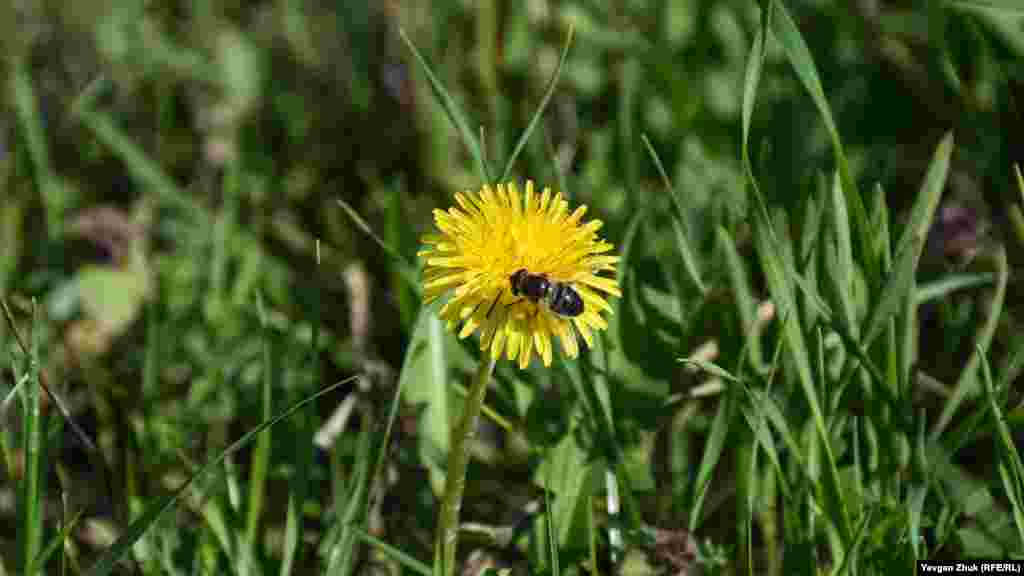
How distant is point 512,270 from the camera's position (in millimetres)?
1462

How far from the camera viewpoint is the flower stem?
148 centimetres

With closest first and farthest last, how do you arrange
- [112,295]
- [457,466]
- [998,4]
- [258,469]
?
[457,466], [258,469], [998,4], [112,295]

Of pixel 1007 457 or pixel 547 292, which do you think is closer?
pixel 547 292

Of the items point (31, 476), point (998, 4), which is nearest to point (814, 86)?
point (998, 4)

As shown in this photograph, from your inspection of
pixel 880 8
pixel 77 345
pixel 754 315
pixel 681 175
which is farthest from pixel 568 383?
pixel 880 8

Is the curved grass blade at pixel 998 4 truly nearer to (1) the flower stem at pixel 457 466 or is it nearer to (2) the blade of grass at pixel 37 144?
(1) the flower stem at pixel 457 466

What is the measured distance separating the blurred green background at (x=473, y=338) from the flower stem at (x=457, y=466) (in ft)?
0.30

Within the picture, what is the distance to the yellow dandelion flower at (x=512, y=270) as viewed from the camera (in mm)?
1440

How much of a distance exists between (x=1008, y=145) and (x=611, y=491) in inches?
63.7

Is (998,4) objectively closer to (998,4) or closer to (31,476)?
(998,4)

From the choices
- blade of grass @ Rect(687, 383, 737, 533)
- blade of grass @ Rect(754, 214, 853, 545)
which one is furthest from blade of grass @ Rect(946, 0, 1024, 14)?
blade of grass @ Rect(687, 383, 737, 533)

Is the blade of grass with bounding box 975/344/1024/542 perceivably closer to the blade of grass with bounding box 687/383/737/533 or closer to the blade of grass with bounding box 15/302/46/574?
the blade of grass with bounding box 687/383/737/533

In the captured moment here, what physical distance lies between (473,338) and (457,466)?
20.2 inches

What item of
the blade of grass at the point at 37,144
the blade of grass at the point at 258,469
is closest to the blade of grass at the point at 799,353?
the blade of grass at the point at 258,469
